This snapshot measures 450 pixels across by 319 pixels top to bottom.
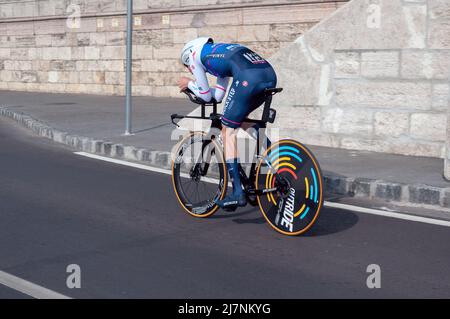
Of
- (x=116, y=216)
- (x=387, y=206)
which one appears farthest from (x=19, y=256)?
(x=387, y=206)

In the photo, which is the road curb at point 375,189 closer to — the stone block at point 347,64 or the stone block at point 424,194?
the stone block at point 424,194

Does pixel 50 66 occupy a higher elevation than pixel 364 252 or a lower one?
higher

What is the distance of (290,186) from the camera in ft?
21.1

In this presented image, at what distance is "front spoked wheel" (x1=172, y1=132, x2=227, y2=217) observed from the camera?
6934mm

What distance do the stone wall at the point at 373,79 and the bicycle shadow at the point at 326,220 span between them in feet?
9.20

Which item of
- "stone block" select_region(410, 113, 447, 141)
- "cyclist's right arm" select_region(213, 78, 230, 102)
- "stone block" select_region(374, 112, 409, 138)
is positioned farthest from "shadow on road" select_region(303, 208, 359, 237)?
"stone block" select_region(374, 112, 409, 138)

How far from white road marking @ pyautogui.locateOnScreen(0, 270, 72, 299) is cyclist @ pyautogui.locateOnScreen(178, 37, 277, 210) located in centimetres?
212

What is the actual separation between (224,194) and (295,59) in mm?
4336

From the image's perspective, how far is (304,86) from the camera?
10703 mm

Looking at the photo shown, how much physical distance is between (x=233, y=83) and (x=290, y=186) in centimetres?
99

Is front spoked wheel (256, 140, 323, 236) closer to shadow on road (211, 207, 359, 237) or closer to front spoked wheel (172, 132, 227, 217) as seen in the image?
shadow on road (211, 207, 359, 237)
